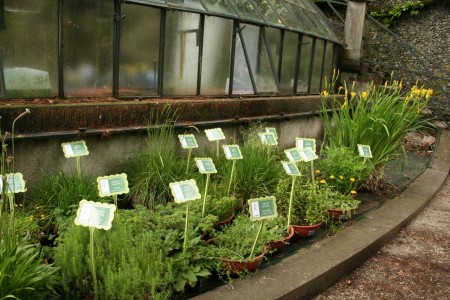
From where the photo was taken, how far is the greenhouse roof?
4.72m

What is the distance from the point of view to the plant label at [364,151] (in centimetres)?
450

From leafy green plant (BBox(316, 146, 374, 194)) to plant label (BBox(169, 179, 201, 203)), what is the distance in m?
2.05

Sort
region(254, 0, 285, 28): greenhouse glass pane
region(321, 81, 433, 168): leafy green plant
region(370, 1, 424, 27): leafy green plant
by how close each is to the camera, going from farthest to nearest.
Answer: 1. region(370, 1, 424, 27): leafy green plant
2. region(254, 0, 285, 28): greenhouse glass pane
3. region(321, 81, 433, 168): leafy green plant

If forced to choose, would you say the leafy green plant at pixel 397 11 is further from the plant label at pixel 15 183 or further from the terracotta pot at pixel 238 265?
the plant label at pixel 15 183

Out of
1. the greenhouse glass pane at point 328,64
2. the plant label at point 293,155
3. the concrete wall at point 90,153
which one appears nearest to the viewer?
the concrete wall at point 90,153

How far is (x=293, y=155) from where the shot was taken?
3.62 meters

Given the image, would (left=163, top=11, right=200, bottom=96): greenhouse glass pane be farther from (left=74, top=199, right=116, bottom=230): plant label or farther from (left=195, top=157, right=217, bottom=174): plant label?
(left=74, top=199, right=116, bottom=230): plant label

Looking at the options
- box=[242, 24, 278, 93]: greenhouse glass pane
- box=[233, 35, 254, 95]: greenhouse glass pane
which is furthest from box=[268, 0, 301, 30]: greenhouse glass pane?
box=[233, 35, 254, 95]: greenhouse glass pane

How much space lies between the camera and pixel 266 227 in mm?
3303

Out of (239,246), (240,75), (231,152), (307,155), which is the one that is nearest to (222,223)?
(239,246)

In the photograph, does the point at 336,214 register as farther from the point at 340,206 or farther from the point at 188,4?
the point at 188,4

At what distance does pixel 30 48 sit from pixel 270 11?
380 cm

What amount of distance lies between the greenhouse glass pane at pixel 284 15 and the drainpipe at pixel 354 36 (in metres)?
2.59

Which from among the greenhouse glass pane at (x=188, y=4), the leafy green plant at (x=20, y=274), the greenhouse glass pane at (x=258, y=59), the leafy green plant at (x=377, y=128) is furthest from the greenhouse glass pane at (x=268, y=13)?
the leafy green plant at (x=20, y=274)
